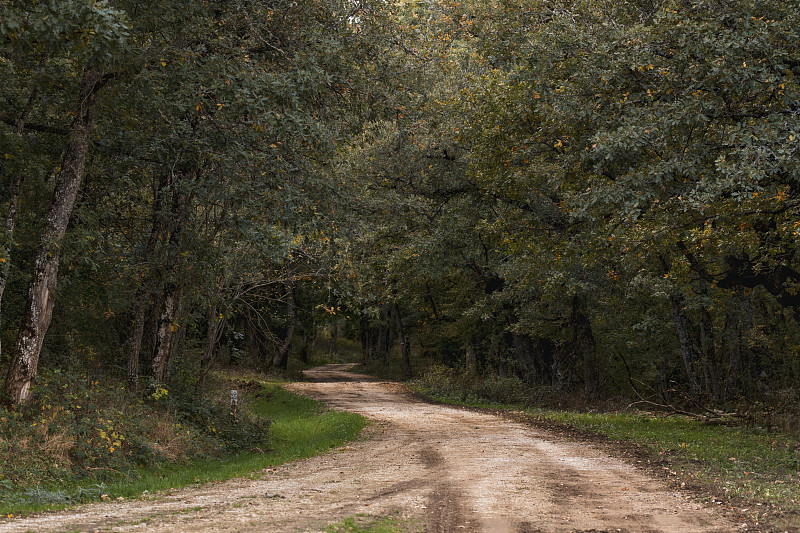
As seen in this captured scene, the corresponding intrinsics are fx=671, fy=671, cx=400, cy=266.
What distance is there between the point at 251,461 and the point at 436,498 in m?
4.94

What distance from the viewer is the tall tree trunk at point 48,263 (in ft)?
33.7

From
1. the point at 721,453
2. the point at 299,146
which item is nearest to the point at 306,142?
the point at 299,146

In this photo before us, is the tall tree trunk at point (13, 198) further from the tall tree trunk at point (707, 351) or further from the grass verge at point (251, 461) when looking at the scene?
the tall tree trunk at point (707, 351)

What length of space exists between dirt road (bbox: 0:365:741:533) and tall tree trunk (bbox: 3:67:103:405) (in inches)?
127

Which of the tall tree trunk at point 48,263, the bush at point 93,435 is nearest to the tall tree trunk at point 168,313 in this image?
the bush at point 93,435

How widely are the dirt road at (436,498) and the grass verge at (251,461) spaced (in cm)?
49

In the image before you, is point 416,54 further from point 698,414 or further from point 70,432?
point 698,414

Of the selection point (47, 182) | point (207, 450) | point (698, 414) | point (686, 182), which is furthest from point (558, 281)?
point (47, 182)

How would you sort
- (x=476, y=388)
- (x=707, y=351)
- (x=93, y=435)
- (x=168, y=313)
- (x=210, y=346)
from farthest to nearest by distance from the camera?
(x=476, y=388) → (x=707, y=351) → (x=210, y=346) → (x=168, y=313) → (x=93, y=435)

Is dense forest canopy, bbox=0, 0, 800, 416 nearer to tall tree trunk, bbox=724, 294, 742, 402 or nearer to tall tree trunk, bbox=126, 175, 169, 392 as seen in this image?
tall tree trunk, bbox=126, 175, 169, 392

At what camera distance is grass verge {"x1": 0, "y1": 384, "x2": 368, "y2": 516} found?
820 centimetres

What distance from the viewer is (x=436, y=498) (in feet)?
29.2

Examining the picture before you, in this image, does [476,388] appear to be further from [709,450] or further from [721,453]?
[721,453]

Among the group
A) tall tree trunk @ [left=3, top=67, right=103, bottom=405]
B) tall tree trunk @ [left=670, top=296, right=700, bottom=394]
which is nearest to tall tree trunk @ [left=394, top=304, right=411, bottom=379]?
tall tree trunk @ [left=670, top=296, right=700, bottom=394]
